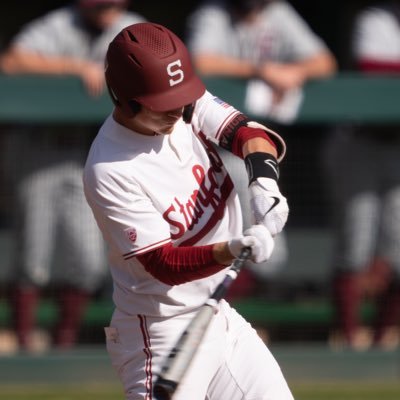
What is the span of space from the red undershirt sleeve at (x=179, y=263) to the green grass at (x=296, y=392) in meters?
2.65

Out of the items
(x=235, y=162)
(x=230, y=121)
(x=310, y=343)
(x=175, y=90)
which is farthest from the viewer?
(x=310, y=343)

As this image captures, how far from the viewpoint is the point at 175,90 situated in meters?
4.04

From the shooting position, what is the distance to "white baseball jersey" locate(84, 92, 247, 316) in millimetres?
4098

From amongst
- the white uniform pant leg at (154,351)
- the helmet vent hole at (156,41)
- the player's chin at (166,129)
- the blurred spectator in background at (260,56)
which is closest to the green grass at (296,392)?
the blurred spectator in background at (260,56)

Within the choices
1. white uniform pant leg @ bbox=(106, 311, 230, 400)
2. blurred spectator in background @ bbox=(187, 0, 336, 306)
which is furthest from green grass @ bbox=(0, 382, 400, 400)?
white uniform pant leg @ bbox=(106, 311, 230, 400)

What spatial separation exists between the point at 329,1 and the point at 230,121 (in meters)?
5.59

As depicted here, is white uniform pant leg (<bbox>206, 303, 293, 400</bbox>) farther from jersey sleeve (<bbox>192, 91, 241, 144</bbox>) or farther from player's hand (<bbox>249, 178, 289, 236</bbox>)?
jersey sleeve (<bbox>192, 91, 241, 144</bbox>)

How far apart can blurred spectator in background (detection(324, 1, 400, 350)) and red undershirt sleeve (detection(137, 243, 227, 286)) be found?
3175mm

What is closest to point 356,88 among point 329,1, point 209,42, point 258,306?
point 209,42

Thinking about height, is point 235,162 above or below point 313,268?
above

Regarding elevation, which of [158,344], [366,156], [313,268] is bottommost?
[313,268]

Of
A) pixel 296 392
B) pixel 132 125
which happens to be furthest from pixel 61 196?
pixel 132 125

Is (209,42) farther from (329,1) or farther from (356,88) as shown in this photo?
(329,1)

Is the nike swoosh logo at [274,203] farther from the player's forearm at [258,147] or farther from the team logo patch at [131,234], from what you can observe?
the team logo patch at [131,234]
